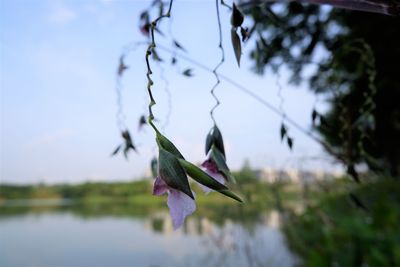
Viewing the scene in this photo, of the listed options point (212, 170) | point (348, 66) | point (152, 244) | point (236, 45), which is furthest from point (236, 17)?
point (152, 244)

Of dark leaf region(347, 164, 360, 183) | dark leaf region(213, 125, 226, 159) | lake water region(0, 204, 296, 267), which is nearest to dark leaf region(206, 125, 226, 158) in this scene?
dark leaf region(213, 125, 226, 159)

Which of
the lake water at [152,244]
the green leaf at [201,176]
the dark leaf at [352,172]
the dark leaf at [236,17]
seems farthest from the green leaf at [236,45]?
the lake water at [152,244]

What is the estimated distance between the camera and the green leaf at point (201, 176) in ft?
0.65

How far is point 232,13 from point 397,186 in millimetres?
4916

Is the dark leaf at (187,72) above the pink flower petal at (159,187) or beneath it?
above

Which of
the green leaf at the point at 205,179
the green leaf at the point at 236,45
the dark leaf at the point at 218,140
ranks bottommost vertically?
the green leaf at the point at 205,179

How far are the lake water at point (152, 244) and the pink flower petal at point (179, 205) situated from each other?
2250 mm

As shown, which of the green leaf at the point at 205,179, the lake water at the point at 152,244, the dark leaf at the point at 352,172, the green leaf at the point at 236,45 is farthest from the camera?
the lake water at the point at 152,244

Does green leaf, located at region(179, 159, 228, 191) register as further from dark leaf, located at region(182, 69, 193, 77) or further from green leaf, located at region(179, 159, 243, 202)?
dark leaf, located at region(182, 69, 193, 77)

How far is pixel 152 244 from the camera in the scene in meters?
4.33

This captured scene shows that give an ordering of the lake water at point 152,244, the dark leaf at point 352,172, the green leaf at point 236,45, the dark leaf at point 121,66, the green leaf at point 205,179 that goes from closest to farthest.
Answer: the green leaf at point 205,179 < the green leaf at point 236,45 < the dark leaf at point 352,172 < the dark leaf at point 121,66 < the lake water at point 152,244

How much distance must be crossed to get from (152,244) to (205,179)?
4.36 metres

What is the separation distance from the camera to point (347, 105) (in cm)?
59

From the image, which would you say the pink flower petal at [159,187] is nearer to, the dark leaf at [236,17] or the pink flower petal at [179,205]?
Result: the pink flower petal at [179,205]
